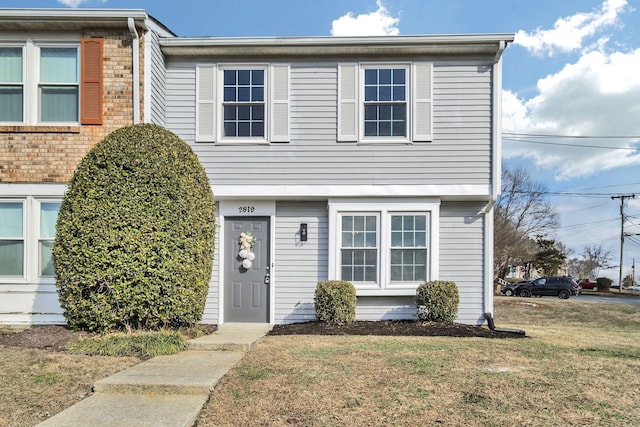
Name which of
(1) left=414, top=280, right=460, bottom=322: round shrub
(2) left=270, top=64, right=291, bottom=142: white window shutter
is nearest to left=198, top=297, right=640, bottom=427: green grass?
(1) left=414, top=280, right=460, bottom=322: round shrub

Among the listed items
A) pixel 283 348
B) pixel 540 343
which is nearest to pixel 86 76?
pixel 283 348

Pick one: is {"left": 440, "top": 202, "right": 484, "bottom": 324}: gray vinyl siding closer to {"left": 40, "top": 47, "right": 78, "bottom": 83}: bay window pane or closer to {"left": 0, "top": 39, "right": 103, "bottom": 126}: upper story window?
{"left": 0, "top": 39, "right": 103, "bottom": 126}: upper story window

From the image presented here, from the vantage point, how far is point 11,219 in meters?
8.50

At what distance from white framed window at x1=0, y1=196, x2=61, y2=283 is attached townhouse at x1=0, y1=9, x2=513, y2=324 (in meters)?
2.60

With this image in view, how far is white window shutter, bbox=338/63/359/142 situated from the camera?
903cm

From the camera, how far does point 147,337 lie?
6.46m

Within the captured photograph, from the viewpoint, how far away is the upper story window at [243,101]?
914cm

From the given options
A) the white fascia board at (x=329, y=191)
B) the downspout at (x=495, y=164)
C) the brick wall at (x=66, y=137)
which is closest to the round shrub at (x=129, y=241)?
the brick wall at (x=66, y=137)

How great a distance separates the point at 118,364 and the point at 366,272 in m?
4.77

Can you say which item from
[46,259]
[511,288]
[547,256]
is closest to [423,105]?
[46,259]

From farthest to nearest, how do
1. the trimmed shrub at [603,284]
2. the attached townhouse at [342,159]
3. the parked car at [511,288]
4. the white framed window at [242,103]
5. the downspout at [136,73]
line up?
the trimmed shrub at [603,284]
the parked car at [511,288]
the white framed window at [242,103]
the attached townhouse at [342,159]
the downspout at [136,73]

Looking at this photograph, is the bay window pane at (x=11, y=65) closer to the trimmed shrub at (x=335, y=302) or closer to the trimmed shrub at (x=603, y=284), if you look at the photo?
the trimmed shrub at (x=335, y=302)

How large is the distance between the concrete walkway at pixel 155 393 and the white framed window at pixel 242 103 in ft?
14.1

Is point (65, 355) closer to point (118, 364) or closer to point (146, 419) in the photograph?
point (118, 364)
